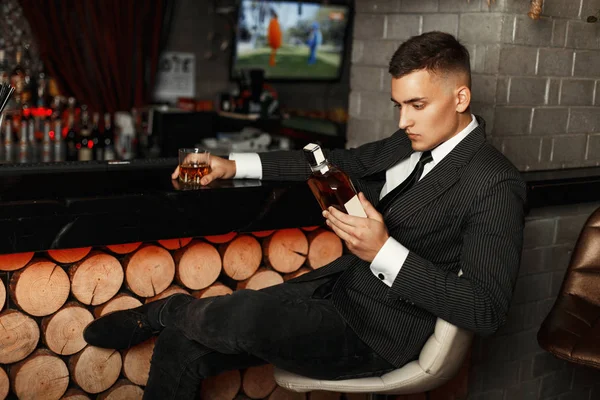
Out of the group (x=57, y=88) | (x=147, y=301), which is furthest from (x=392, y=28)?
(x=57, y=88)

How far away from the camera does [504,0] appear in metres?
2.68

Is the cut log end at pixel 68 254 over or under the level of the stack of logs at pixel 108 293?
over

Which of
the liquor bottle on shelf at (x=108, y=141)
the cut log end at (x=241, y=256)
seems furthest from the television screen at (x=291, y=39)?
the cut log end at (x=241, y=256)

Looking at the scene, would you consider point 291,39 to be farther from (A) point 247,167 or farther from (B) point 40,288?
(B) point 40,288

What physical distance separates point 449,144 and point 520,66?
94 centimetres

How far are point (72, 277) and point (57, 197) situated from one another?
0.91ft

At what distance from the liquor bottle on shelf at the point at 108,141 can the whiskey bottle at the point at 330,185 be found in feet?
10.9

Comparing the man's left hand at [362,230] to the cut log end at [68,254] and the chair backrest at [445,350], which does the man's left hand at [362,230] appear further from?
the cut log end at [68,254]

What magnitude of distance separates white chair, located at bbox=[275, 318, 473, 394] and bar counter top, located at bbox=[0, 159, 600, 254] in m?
0.52

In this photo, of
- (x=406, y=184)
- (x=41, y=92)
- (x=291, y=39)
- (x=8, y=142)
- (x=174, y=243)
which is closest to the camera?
(x=406, y=184)

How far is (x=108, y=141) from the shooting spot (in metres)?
5.12

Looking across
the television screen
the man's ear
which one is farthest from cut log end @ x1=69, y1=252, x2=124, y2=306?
the television screen

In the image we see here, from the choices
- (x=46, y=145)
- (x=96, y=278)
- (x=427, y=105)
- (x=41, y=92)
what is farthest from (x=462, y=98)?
(x=41, y=92)

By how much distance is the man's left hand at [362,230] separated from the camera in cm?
180
